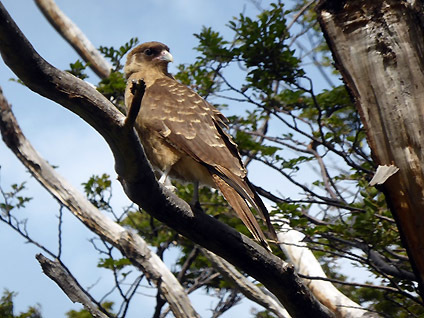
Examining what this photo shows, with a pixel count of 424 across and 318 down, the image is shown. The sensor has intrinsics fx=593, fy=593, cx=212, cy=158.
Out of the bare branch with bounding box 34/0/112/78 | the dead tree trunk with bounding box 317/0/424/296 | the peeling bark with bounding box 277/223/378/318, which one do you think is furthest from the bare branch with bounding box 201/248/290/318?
the bare branch with bounding box 34/0/112/78

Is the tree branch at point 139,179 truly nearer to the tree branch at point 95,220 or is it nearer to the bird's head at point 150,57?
the bird's head at point 150,57

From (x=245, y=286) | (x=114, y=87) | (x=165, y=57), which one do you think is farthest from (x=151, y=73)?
(x=245, y=286)

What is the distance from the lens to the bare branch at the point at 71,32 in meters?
8.75

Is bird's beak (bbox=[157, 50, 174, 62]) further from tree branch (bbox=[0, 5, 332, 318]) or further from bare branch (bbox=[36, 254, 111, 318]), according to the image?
tree branch (bbox=[0, 5, 332, 318])

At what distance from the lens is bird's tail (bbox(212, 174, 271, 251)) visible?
3.12 metres

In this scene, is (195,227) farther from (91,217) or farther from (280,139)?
(91,217)

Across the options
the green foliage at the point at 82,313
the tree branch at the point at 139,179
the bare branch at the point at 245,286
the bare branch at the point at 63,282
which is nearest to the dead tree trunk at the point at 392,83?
the tree branch at the point at 139,179

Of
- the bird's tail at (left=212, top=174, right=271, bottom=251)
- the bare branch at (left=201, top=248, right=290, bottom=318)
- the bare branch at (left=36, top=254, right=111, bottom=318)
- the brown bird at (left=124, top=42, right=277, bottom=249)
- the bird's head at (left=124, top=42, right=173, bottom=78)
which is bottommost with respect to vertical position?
the bare branch at (left=36, top=254, right=111, bottom=318)

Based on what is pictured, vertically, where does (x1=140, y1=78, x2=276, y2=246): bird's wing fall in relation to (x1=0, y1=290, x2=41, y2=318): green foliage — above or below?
above

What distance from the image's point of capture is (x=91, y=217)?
697 centimetres

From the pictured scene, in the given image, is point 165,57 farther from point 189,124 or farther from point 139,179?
point 139,179

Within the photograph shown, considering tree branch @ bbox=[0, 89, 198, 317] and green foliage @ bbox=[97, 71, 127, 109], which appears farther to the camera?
tree branch @ bbox=[0, 89, 198, 317]

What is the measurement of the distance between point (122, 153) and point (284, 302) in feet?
4.25

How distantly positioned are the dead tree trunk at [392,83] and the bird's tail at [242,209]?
905 mm
